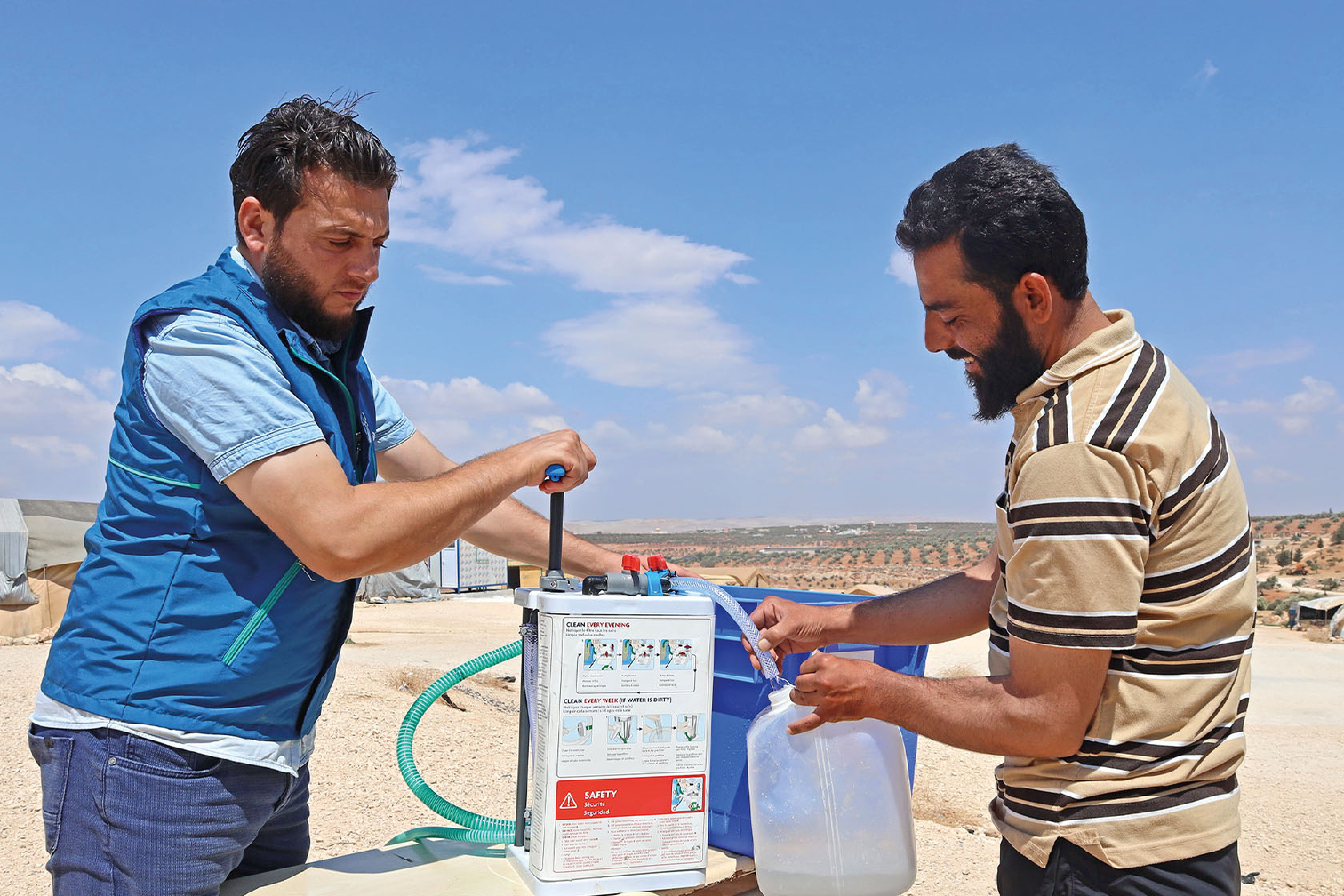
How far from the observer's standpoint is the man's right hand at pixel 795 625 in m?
2.28

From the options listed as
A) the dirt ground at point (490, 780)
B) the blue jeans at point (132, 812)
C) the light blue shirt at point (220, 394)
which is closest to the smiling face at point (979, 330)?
the light blue shirt at point (220, 394)

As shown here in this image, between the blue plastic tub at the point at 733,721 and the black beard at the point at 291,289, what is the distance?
108 cm

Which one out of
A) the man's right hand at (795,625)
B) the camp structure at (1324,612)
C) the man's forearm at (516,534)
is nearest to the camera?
the man's right hand at (795,625)

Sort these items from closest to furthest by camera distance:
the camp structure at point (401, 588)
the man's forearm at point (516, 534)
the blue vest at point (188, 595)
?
the blue vest at point (188, 595) → the man's forearm at point (516, 534) → the camp structure at point (401, 588)

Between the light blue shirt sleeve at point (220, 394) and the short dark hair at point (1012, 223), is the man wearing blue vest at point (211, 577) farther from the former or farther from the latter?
the short dark hair at point (1012, 223)

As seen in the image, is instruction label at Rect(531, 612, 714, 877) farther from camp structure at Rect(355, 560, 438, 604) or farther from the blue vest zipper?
camp structure at Rect(355, 560, 438, 604)

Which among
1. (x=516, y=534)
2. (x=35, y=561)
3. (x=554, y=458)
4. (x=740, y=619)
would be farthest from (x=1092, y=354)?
(x=35, y=561)

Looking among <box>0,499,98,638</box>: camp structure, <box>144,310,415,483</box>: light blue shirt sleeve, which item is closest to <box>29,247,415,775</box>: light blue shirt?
<box>144,310,415,483</box>: light blue shirt sleeve

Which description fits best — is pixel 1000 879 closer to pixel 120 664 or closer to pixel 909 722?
pixel 909 722

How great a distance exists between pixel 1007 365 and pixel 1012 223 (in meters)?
0.28

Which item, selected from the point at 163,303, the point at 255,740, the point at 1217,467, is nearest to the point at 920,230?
the point at 1217,467

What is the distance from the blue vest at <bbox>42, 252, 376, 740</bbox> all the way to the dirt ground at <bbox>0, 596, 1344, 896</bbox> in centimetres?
344

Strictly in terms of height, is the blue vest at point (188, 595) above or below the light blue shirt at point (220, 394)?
below

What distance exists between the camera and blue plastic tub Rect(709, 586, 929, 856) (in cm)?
215
